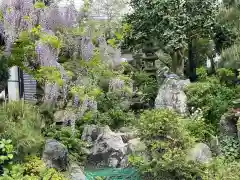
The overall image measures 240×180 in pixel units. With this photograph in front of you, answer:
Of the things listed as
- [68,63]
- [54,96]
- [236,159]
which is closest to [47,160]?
[54,96]

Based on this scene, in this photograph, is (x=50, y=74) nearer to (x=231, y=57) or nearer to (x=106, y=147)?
(x=106, y=147)

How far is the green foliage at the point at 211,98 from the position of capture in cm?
896

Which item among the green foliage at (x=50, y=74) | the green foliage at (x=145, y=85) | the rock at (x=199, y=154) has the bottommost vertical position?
the rock at (x=199, y=154)

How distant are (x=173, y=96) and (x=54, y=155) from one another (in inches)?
165

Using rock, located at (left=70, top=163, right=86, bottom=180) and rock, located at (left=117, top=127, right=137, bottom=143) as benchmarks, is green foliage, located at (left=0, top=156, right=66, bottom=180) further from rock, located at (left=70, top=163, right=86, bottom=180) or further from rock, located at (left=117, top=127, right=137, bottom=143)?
rock, located at (left=117, top=127, right=137, bottom=143)

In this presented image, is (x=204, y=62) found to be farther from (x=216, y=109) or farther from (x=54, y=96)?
(x=54, y=96)

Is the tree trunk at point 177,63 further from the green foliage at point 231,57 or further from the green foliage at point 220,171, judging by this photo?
the green foliage at point 220,171

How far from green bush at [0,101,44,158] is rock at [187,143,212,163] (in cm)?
247

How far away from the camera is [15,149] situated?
19.8 feet

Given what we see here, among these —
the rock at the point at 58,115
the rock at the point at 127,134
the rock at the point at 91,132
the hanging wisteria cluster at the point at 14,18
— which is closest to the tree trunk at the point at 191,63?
the rock at the point at 127,134

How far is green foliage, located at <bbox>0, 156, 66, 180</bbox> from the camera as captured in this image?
5.36m

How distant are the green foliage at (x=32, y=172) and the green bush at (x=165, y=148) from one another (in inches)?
51.8

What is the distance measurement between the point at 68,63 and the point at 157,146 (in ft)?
8.61

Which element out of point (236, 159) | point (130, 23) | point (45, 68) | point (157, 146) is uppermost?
point (130, 23)
